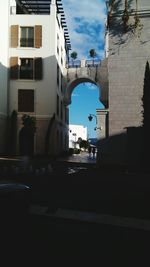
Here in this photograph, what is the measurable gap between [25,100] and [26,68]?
3487mm

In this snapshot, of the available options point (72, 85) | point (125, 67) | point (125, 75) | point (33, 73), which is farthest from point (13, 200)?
point (72, 85)

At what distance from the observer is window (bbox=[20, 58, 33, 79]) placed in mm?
35300

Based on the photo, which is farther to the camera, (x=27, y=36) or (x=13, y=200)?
(x=27, y=36)

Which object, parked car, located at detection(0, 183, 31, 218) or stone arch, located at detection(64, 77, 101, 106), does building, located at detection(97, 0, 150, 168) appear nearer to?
parked car, located at detection(0, 183, 31, 218)

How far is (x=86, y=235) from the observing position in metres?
6.74

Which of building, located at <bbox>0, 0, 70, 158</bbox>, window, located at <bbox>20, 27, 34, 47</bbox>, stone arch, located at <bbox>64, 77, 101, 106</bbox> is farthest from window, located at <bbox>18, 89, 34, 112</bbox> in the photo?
stone arch, located at <bbox>64, 77, 101, 106</bbox>

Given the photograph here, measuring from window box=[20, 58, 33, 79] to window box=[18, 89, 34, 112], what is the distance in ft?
5.17

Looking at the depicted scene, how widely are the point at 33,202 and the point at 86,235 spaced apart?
349 centimetres

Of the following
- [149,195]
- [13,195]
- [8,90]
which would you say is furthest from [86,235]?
[8,90]

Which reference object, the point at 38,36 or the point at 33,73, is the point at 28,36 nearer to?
the point at 38,36

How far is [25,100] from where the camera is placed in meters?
34.9

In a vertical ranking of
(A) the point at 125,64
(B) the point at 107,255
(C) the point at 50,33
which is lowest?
(B) the point at 107,255

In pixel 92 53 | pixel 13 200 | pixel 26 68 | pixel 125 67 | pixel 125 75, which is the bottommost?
pixel 13 200

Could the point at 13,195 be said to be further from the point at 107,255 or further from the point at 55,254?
the point at 107,255
